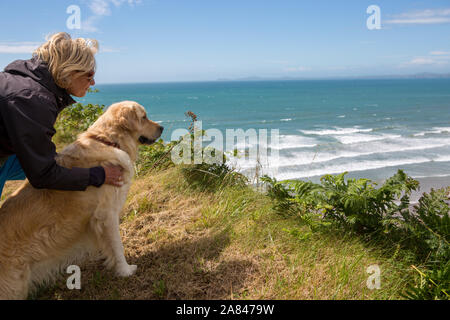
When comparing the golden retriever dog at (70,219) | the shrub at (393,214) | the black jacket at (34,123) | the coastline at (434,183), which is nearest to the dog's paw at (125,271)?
the golden retriever dog at (70,219)

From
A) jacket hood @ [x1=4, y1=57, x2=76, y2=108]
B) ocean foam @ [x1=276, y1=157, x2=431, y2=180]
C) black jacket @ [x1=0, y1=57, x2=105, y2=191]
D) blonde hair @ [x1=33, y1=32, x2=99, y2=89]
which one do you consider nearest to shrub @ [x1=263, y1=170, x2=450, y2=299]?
black jacket @ [x1=0, y1=57, x2=105, y2=191]

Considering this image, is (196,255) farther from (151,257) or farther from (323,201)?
(323,201)

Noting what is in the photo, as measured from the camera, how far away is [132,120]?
3.31 m

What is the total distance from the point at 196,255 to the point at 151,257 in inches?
20.4

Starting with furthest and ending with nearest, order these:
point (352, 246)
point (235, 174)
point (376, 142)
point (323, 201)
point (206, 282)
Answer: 1. point (376, 142)
2. point (235, 174)
3. point (323, 201)
4. point (352, 246)
5. point (206, 282)

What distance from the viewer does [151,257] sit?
3.45 meters

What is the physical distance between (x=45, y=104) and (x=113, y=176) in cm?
85

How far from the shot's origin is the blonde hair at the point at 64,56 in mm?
2656

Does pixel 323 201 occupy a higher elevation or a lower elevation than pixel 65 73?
lower

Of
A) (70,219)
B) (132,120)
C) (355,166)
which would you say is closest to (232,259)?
(70,219)

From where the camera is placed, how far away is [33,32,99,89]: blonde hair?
2.66 m

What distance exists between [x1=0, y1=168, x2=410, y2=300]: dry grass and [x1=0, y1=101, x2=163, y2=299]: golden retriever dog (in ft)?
0.88

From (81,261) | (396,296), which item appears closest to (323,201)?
(396,296)

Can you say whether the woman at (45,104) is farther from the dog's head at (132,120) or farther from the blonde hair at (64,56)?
the dog's head at (132,120)
